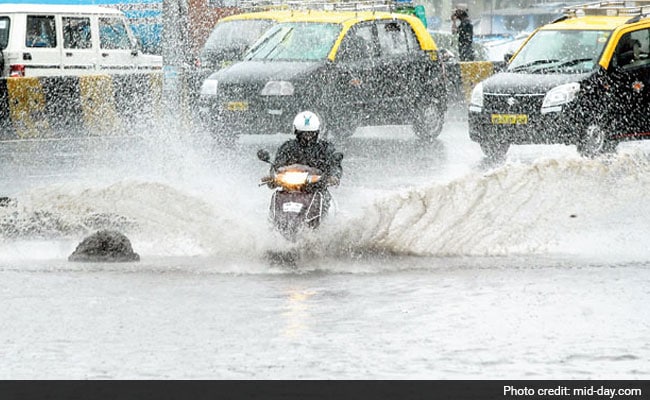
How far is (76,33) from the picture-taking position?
28.0 m

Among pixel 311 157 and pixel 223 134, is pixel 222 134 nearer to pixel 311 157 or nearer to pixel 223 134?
pixel 223 134

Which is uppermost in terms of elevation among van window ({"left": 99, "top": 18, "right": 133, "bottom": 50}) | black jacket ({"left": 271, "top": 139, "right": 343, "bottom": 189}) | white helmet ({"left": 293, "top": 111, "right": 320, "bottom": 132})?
white helmet ({"left": 293, "top": 111, "right": 320, "bottom": 132})

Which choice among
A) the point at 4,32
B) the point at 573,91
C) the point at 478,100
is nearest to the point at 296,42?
the point at 478,100

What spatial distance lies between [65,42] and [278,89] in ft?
23.6

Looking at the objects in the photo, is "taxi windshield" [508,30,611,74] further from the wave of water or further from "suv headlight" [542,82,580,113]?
the wave of water

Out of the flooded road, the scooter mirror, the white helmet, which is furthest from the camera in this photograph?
the white helmet

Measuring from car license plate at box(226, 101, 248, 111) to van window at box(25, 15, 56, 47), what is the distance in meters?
6.22

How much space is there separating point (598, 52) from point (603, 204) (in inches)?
272

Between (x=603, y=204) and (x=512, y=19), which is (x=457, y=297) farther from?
(x=512, y=19)

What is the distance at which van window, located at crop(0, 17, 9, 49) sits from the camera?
26781 mm

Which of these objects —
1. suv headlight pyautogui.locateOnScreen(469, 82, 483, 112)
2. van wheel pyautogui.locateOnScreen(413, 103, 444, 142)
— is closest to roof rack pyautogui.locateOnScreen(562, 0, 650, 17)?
suv headlight pyautogui.locateOnScreen(469, 82, 483, 112)

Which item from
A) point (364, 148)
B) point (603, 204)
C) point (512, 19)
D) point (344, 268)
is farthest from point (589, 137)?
point (512, 19)

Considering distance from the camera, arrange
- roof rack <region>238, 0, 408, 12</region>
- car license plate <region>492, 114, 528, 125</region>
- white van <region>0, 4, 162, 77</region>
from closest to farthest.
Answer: car license plate <region>492, 114, 528, 125</region> → roof rack <region>238, 0, 408, 12</region> → white van <region>0, 4, 162, 77</region>

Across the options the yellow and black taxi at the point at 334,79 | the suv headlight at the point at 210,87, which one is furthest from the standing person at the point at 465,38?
the suv headlight at the point at 210,87
